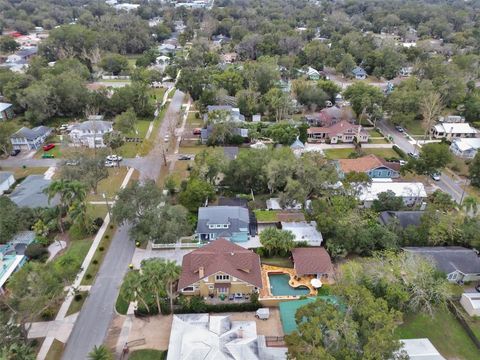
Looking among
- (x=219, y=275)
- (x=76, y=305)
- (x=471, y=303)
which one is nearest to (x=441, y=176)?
(x=471, y=303)

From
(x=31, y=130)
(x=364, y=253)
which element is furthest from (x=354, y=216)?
(x=31, y=130)

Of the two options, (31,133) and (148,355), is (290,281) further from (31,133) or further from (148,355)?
(31,133)


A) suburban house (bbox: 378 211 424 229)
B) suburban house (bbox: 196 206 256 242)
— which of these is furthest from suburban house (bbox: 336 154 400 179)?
suburban house (bbox: 196 206 256 242)

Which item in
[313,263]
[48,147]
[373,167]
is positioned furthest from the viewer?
[48,147]

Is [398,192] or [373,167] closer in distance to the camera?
[398,192]

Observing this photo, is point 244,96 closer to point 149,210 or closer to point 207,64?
point 207,64

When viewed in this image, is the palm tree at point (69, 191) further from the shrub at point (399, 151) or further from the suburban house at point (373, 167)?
the shrub at point (399, 151)

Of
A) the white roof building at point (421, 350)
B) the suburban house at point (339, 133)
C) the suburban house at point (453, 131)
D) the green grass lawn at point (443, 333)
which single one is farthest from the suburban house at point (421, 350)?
the suburban house at point (453, 131)

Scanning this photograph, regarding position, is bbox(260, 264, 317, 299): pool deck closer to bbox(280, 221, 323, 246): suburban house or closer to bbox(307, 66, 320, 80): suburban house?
bbox(280, 221, 323, 246): suburban house
